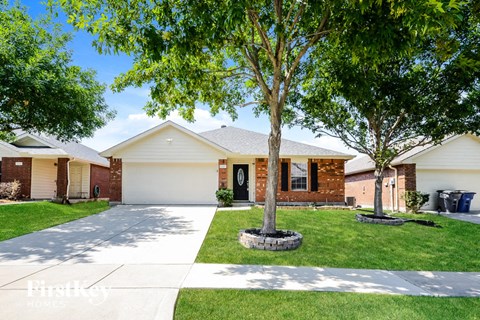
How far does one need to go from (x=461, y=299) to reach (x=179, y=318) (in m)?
4.22

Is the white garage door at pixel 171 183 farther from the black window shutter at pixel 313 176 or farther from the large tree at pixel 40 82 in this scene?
the black window shutter at pixel 313 176

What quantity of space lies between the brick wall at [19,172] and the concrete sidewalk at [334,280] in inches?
642

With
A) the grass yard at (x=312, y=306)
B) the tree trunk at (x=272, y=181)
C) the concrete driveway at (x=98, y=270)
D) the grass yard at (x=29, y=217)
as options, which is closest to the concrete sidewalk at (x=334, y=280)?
the grass yard at (x=312, y=306)

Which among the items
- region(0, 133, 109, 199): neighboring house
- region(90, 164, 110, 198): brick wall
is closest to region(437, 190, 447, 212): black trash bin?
region(0, 133, 109, 199): neighboring house

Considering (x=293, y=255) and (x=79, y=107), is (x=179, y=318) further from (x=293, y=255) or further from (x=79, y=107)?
(x=79, y=107)

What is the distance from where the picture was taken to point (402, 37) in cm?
Answer: 555

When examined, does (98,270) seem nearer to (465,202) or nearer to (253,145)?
(253,145)

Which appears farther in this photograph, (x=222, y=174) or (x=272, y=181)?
(x=222, y=174)

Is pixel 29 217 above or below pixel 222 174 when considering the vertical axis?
below

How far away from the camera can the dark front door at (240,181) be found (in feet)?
56.2

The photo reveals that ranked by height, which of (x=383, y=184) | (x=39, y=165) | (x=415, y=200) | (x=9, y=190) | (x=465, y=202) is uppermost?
(x=39, y=165)

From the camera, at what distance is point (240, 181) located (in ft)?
56.4

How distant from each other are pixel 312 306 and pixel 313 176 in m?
13.6

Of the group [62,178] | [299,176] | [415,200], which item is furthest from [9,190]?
[415,200]
